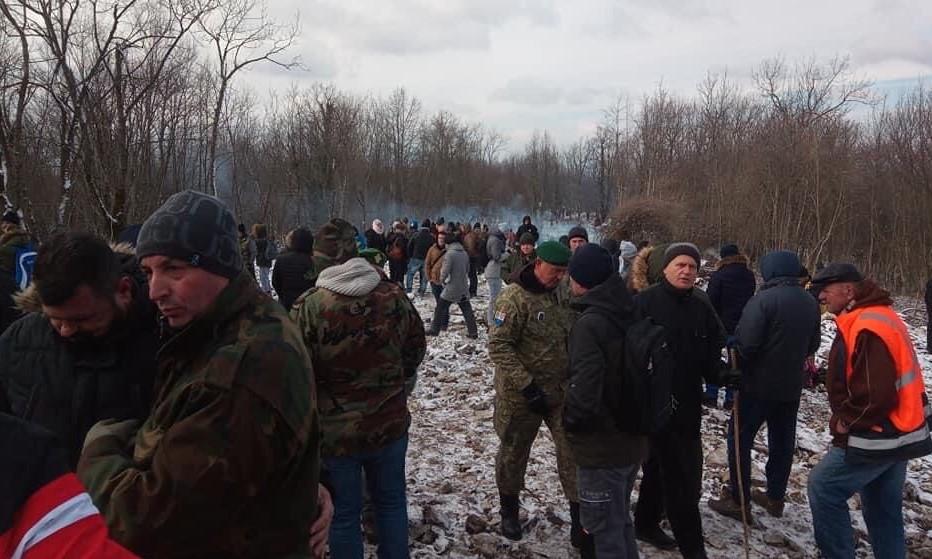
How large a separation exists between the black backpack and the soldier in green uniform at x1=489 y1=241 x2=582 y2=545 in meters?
0.77

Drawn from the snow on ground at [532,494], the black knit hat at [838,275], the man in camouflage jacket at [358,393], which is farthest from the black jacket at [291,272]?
the black knit hat at [838,275]

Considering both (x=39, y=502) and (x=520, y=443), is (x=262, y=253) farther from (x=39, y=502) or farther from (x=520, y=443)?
(x=39, y=502)

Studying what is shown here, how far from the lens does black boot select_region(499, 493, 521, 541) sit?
3850 millimetres

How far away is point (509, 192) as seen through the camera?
199 feet

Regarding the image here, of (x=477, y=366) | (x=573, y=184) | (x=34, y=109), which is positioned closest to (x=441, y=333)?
(x=477, y=366)

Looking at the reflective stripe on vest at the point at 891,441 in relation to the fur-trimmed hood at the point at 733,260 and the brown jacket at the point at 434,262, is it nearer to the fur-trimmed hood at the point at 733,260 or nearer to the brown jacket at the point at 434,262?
the fur-trimmed hood at the point at 733,260

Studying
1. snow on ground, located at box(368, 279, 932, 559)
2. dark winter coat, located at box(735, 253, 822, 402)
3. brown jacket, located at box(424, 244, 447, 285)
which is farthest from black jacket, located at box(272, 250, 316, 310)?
dark winter coat, located at box(735, 253, 822, 402)

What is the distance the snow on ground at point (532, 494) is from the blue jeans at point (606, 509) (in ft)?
3.08

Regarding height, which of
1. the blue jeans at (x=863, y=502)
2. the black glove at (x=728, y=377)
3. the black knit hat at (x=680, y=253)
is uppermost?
the black knit hat at (x=680, y=253)

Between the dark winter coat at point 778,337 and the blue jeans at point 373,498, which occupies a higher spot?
the dark winter coat at point 778,337

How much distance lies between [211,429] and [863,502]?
362cm

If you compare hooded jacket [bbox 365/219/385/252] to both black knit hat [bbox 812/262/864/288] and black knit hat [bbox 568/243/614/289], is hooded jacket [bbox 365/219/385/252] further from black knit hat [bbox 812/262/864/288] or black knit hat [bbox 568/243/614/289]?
black knit hat [bbox 812/262/864/288]

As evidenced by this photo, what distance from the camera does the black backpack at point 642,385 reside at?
2799 millimetres

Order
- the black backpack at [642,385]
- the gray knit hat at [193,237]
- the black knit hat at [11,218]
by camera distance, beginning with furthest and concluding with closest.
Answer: the black knit hat at [11,218], the black backpack at [642,385], the gray knit hat at [193,237]
